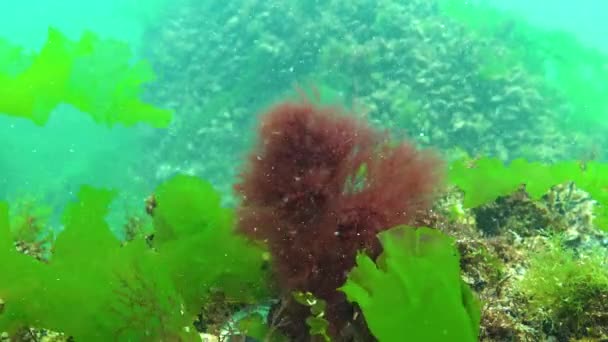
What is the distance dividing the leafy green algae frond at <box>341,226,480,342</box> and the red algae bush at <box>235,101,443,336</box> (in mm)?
363

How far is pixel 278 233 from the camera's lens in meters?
2.13

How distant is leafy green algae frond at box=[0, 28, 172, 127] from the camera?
5484 mm

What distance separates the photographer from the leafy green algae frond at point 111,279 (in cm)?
187

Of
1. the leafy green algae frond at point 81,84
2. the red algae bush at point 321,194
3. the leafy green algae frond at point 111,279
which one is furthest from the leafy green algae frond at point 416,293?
the leafy green algae frond at point 81,84

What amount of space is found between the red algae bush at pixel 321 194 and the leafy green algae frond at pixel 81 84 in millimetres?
4493

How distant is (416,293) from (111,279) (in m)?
1.31

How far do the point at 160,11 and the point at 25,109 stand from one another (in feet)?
39.7

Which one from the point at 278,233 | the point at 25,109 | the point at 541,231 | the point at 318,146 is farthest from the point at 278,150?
the point at 25,109

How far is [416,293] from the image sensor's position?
1.58 meters

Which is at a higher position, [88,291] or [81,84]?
[81,84]

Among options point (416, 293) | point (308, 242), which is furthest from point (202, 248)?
point (416, 293)

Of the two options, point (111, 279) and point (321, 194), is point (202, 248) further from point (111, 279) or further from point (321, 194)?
point (321, 194)

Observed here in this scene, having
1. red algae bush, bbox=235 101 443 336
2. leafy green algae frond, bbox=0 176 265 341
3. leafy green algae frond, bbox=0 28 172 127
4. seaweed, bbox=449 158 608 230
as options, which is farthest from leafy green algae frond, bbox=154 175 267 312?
leafy green algae frond, bbox=0 28 172 127

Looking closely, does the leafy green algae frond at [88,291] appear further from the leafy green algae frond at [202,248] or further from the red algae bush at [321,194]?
the red algae bush at [321,194]
